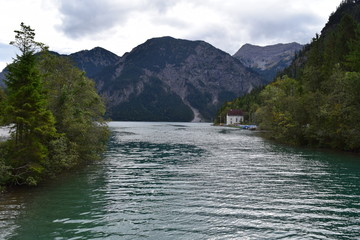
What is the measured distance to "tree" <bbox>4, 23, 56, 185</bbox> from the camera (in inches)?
938

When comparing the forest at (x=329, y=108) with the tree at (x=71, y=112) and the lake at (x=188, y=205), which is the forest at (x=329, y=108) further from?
the tree at (x=71, y=112)

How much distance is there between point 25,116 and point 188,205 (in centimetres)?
1585

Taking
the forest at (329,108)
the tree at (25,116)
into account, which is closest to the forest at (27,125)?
the tree at (25,116)

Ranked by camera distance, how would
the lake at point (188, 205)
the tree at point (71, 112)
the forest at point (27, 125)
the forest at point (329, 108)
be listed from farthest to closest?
the forest at point (329, 108) < the tree at point (71, 112) < the forest at point (27, 125) < the lake at point (188, 205)

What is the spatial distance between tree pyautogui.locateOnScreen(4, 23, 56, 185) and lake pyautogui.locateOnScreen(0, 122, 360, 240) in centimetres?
219

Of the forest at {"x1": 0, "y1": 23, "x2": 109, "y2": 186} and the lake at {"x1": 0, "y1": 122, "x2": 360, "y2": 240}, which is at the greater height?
the forest at {"x1": 0, "y1": 23, "x2": 109, "y2": 186}

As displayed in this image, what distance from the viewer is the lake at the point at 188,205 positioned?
15.8 m

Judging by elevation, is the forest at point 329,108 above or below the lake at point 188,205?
above

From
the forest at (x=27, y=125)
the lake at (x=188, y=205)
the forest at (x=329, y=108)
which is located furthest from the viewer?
the forest at (x=329, y=108)

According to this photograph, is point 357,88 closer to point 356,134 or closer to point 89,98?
point 356,134

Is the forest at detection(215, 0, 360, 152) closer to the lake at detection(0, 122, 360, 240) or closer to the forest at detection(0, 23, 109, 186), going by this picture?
the lake at detection(0, 122, 360, 240)

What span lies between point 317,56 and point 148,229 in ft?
364

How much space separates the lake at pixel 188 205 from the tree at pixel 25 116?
219 centimetres

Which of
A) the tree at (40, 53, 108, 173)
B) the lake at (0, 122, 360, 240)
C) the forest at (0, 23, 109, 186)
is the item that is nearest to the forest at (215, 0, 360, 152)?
the lake at (0, 122, 360, 240)
